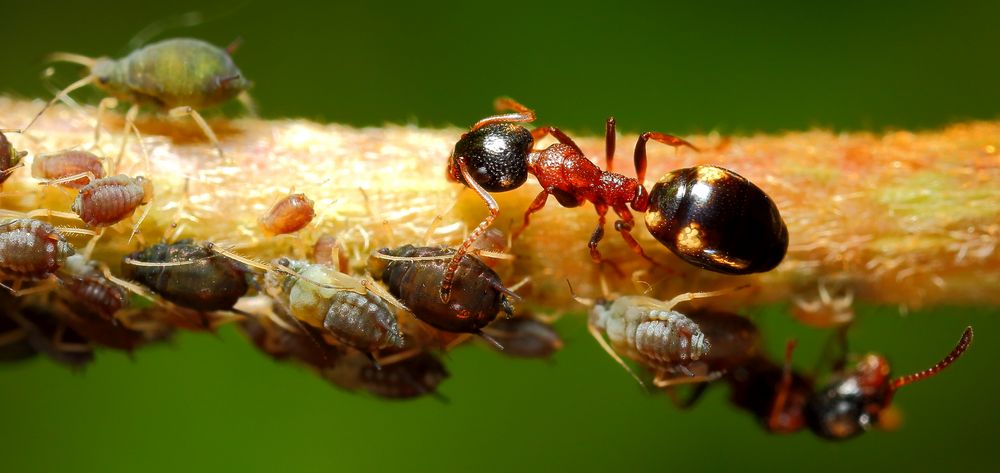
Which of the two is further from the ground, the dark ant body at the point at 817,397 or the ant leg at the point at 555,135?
the ant leg at the point at 555,135

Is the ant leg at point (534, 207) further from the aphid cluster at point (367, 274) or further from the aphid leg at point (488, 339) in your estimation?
the aphid leg at point (488, 339)

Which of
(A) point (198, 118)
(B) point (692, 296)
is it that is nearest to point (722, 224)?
(B) point (692, 296)

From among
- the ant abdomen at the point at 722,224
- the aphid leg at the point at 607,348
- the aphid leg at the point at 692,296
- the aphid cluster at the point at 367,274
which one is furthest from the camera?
the aphid leg at the point at 607,348

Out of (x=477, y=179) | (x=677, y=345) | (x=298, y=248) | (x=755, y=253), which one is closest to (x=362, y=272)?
(x=298, y=248)

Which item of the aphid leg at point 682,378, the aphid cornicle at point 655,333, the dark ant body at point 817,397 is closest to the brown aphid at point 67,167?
the aphid cornicle at point 655,333

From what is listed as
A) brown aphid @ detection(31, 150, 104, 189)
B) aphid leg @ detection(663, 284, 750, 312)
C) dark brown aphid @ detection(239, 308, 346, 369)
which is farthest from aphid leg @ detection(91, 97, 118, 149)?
aphid leg @ detection(663, 284, 750, 312)

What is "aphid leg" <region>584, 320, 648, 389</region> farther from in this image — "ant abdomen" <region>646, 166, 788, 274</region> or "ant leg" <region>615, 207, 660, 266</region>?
"ant abdomen" <region>646, 166, 788, 274</region>

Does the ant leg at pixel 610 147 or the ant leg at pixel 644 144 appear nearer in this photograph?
the ant leg at pixel 644 144
